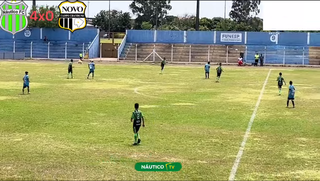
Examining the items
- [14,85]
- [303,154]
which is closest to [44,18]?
[14,85]

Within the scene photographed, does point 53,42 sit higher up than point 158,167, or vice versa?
point 53,42

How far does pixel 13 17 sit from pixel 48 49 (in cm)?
1290

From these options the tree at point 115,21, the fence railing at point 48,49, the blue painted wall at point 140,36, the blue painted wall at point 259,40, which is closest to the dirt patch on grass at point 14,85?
the fence railing at point 48,49

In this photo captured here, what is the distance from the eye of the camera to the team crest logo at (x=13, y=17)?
7750cm

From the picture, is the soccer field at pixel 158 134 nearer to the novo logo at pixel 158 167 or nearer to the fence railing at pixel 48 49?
the novo logo at pixel 158 167

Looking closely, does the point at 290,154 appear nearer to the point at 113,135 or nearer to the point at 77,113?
the point at 113,135

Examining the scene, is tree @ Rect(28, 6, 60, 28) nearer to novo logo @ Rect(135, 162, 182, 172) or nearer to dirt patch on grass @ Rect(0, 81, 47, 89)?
dirt patch on grass @ Rect(0, 81, 47, 89)

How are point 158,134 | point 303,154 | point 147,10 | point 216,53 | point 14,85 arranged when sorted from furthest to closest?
point 147,10, point 216,53, point 14,85, point 158,134, point 303,154

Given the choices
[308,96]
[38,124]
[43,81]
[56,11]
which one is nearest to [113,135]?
[38,124]

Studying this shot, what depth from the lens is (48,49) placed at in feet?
254

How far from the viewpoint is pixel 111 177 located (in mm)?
13305

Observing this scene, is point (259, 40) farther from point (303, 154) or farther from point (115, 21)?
point (303, 154)

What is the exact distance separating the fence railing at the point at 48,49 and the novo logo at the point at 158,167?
6410cm

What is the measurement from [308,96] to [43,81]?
76.1ft
